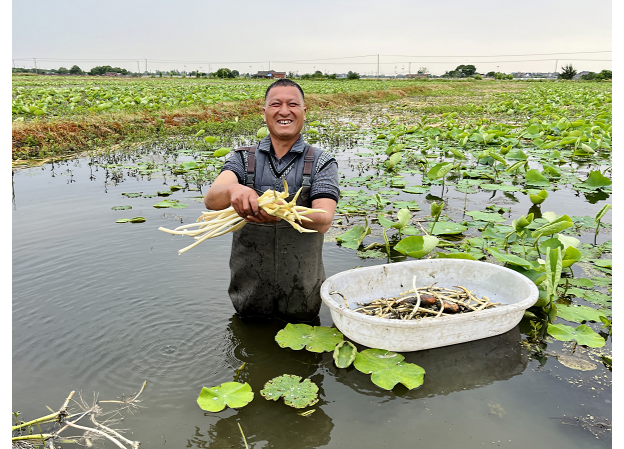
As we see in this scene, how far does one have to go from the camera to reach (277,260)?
7.97 feet

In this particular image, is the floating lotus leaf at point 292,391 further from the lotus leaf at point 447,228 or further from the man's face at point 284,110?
the lotus leaf at point 447,228

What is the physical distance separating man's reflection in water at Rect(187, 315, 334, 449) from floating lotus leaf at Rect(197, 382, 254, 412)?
0.18ft

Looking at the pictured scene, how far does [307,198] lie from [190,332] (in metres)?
1.10

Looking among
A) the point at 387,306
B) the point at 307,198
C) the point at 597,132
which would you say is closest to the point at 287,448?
the point at 387,306

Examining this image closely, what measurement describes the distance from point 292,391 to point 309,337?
407 millimetres

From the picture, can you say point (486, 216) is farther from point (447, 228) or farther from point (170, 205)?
point (170, 205)

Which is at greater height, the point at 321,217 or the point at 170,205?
the point at 321,217

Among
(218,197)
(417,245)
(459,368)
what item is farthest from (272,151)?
(459,368)

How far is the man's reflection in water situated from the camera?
70.4 inches

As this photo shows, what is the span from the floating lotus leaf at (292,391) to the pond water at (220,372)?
35 mm

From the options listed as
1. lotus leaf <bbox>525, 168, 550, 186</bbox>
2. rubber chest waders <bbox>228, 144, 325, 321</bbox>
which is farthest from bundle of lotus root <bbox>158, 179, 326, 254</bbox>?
lotus leaf <bbox>525, 168, 550, 186</bbox>

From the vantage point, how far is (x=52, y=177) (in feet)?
19.2

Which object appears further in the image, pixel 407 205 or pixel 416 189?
pixel 416 189

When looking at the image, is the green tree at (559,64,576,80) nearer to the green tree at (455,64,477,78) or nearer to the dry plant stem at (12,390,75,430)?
the green tree at (455,64,477,78)
